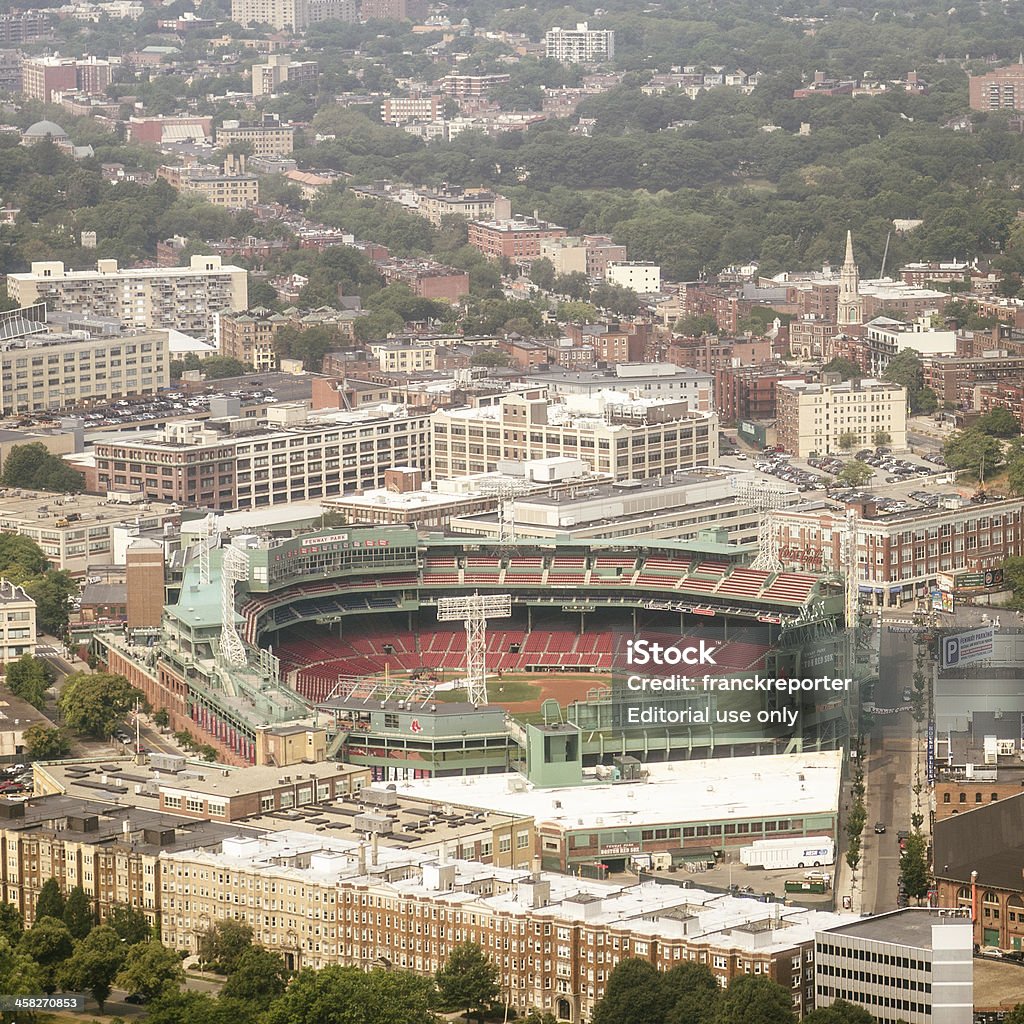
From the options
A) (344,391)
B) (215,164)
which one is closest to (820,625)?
(344,391)

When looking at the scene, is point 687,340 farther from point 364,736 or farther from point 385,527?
point 364,736

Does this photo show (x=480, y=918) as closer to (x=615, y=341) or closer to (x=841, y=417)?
(x=841, y=417)

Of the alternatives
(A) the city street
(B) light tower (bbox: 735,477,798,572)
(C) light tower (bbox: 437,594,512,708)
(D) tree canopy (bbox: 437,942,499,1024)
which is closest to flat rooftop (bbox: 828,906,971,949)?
(D) tree canopy (bbox: 437,942,499,1024)

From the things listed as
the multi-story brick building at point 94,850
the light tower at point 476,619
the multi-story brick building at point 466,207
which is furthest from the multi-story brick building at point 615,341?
the multi-story brick building at point 94,850

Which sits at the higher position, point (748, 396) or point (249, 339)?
point (249, 339)

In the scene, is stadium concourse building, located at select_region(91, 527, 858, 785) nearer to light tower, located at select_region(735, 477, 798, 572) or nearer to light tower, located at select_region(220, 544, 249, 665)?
light tower, located at select_region(220, 544, 249, 665)

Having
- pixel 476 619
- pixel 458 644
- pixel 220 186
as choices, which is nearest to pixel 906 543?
pixel 458 644

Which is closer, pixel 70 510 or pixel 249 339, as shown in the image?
pixel 70 510
